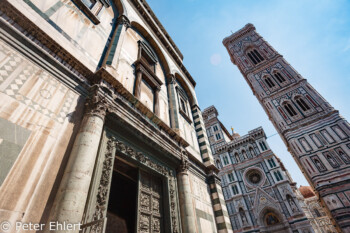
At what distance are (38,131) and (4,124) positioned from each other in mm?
474

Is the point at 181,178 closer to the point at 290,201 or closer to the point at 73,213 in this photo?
the point at 73,213

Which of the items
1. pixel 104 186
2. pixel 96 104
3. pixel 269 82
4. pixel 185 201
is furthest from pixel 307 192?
pixel 96 104

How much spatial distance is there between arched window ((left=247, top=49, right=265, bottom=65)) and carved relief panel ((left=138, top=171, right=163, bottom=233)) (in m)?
40.5

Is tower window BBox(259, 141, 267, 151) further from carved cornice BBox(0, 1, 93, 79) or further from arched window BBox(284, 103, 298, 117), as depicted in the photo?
carved cornice BBox(0, 1, 93, 79)

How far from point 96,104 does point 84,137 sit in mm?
907

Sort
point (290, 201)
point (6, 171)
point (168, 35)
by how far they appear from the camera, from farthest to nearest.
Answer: point (290, 201) → point (168, 35) → point (6, 171)

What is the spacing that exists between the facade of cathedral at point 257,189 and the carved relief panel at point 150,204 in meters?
28.4

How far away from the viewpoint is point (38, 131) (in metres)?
3.05

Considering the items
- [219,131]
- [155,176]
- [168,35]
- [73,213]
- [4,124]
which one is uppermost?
[219,131]

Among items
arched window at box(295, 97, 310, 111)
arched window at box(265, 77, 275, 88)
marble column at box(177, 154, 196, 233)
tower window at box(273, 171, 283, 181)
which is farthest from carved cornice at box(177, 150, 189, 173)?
arched window at box(265, 77, 275, 88)

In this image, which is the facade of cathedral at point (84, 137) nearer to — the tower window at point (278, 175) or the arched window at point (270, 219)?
the arched window at point (270, 219)

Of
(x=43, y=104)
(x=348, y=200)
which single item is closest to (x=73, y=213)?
(x=43, y=104)

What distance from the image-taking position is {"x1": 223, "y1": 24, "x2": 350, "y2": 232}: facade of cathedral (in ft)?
62.0

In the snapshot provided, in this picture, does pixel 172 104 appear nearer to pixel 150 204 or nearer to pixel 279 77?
pixel 150 204
